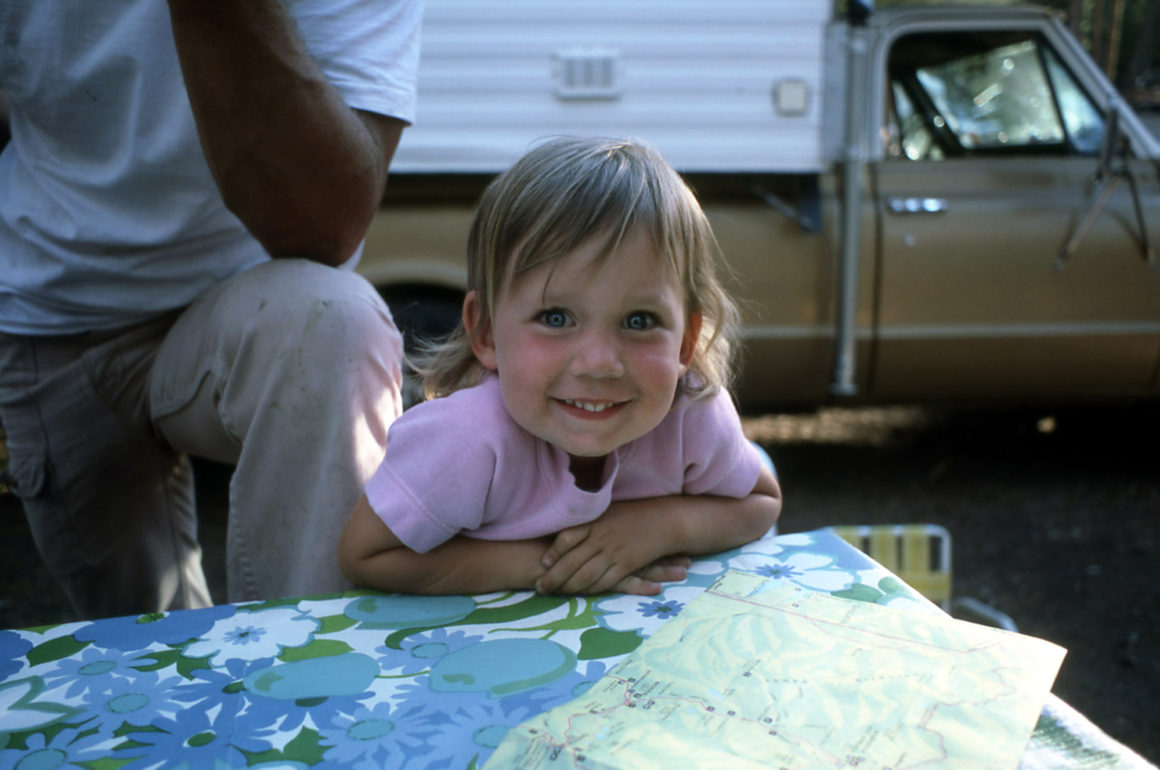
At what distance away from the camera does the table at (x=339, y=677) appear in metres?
0.80

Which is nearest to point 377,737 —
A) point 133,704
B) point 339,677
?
point 339,677

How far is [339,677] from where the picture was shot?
36.2 inches

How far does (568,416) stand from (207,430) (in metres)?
0.69

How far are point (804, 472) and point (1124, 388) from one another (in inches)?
53.9

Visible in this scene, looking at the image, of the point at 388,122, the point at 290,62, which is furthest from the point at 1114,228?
the point at 290,62

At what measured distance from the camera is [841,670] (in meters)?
0.88

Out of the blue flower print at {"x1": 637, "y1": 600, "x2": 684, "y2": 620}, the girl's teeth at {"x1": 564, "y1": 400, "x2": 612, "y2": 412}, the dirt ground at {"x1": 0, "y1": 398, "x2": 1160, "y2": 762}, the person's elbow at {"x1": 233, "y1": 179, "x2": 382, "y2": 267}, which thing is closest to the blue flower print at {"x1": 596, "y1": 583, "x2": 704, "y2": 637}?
the blue flower print at {"x1": 637, "y1": 600, "x2": 684, "y2": 620}

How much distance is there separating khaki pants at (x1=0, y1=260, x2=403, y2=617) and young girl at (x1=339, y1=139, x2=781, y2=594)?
17 cm

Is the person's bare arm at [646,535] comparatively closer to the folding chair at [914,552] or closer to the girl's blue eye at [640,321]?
the girl's blue eye at [640,321]

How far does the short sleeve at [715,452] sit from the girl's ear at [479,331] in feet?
0.85

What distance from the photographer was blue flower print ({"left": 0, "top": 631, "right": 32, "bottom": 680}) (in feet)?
3.08

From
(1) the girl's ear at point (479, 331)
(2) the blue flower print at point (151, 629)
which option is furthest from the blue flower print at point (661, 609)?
(2) the blue flower print at point (151, 629)

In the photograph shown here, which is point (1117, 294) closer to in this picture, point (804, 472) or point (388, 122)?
point (804, 472)

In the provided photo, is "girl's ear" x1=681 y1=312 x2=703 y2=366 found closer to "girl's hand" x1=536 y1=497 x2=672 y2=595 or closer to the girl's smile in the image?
the girl's smile
